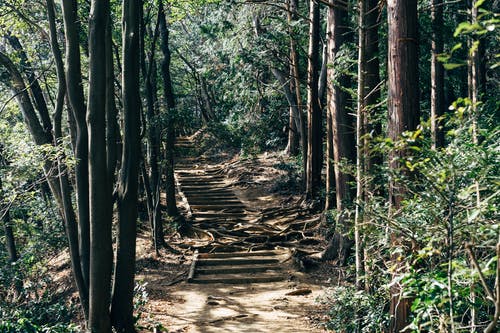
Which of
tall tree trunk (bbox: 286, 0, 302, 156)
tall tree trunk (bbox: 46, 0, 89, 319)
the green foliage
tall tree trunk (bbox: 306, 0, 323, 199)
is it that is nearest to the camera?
the green foliage

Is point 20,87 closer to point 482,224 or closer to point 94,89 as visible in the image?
point 94,89

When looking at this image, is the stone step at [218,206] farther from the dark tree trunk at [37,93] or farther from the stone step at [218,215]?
the dark tree trunk at [37,93]

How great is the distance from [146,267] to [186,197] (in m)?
9.56

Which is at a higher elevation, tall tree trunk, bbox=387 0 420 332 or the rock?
tall tree trunk, bbox=387 0 420 332

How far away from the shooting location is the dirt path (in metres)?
10.4

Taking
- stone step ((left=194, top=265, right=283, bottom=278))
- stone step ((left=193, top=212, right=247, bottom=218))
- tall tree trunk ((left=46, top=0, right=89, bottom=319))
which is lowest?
stone step ((left=194, top=265, right=283, bottom=278))

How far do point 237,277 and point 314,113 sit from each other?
688cm

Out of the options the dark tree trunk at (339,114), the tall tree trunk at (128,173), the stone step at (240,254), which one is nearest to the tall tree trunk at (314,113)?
the stone step at (240,254)

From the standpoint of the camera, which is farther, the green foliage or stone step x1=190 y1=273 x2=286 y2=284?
stone step x1=190 y1=273 x2=286 y2=284

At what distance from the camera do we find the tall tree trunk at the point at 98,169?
25.1ft

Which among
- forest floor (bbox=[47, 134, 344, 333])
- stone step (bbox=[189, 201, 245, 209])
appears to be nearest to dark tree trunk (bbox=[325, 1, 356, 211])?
forest floor (bbox=[47, 134, 344, 333])

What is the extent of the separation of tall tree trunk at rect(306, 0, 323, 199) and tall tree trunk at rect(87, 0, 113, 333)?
10994 mm

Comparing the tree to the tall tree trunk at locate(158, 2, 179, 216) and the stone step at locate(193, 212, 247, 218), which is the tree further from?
the tall tree trunk at locate(158, 2, 179, 216)

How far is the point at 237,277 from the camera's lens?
13.7 m
